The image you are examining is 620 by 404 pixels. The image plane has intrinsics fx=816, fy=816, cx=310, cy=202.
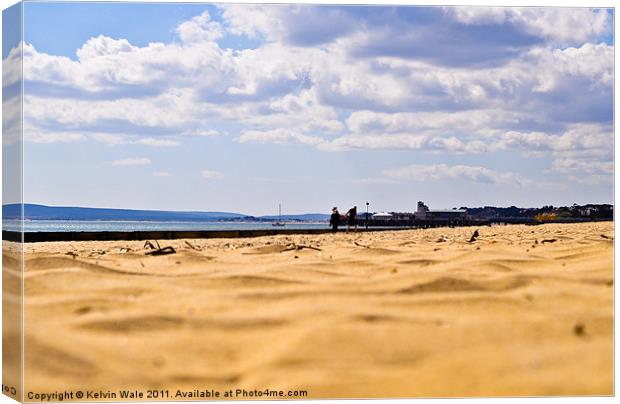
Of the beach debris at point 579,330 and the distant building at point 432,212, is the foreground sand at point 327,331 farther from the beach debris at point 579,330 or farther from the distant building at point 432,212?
the distant building at point 432,212

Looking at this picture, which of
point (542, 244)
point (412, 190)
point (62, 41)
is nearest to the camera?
point (62, 41)

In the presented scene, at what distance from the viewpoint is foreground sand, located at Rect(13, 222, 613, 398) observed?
2.89 m

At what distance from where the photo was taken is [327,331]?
2949mm

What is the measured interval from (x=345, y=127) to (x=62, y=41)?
4.87 ft

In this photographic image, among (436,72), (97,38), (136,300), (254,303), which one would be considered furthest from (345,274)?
(97,38)

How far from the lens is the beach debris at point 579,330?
121 inches

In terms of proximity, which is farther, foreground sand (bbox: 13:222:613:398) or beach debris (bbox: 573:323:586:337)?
beach debris (bbox: 573:323:586:337)

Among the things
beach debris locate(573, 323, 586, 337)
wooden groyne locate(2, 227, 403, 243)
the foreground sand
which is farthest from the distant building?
wooden groyne locate(2, 227, 403, 243)

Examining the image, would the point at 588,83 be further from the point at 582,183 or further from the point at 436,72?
the point at 436,72

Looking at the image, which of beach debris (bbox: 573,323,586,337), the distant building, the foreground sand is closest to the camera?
the foreground sand

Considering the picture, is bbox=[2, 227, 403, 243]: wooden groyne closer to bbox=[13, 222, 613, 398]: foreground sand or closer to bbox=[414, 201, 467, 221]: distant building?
bbox=[414, 201, 467, 221]: distant building

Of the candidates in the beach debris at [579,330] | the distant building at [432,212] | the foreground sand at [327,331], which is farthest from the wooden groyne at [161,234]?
the beach debris at [579,330]

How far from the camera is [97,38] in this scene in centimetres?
393

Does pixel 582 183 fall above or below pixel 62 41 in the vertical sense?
below
